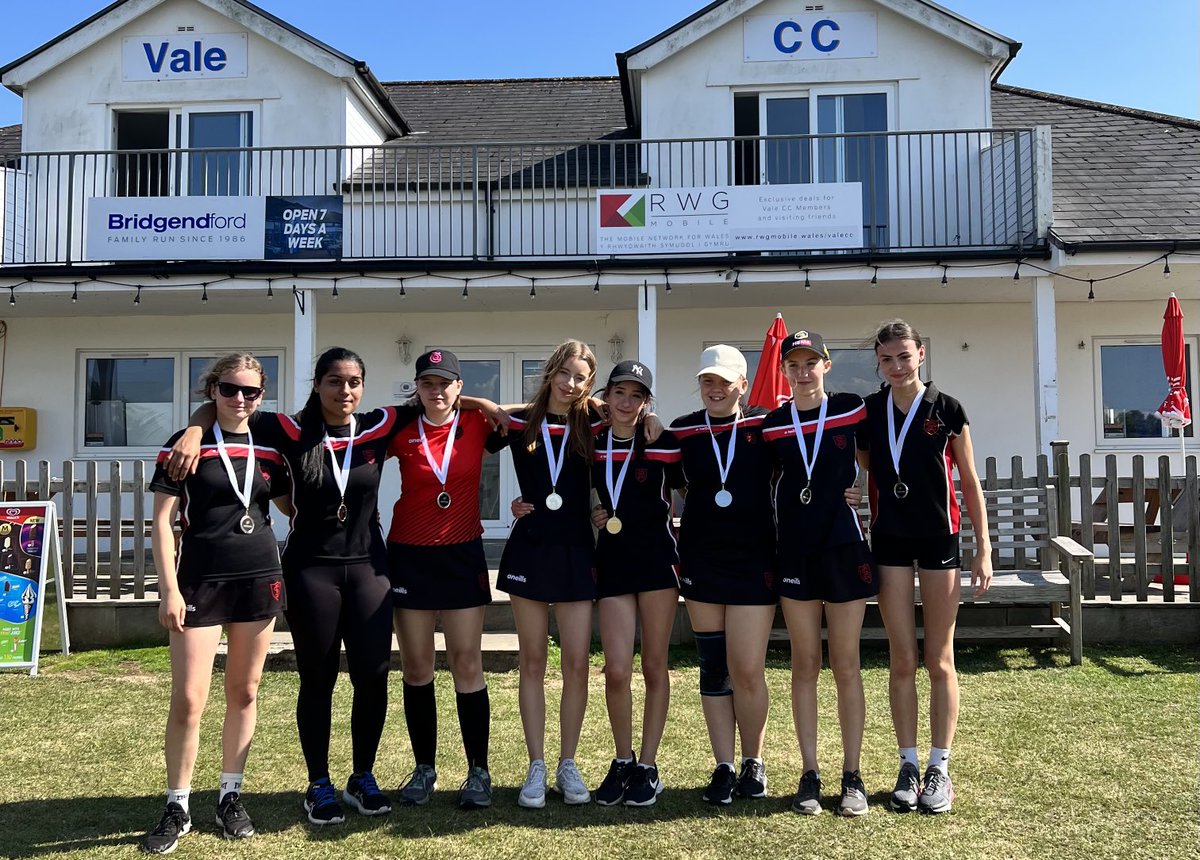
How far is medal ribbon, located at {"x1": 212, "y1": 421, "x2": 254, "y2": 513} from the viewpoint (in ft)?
11.3

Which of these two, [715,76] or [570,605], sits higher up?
[715,76]

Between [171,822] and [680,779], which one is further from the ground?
[171,822]

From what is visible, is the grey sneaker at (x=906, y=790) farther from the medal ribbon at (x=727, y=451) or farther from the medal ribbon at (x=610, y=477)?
the medal ribbon at (x=610, y=477)

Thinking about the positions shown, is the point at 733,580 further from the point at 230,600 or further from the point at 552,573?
the point at 230,600

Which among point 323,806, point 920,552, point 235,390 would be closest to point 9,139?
point 235,390

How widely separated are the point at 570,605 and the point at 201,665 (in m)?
1.43

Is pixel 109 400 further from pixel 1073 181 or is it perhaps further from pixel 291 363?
pixel 1073 181

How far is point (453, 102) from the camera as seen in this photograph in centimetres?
1419

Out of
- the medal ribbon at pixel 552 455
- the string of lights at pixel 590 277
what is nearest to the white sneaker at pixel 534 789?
the medal ribbon at pixel 552 455

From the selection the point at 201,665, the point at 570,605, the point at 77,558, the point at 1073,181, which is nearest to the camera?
the point at 201,665

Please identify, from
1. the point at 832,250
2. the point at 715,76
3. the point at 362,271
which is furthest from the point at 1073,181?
the point at 362,271

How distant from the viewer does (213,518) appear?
134 inches

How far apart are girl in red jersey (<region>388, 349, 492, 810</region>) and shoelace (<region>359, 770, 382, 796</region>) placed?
146 mm

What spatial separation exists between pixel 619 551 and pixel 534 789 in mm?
1039
